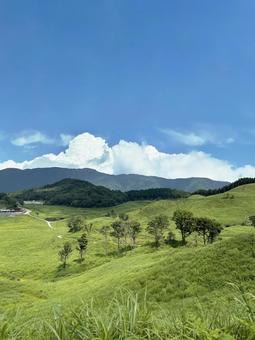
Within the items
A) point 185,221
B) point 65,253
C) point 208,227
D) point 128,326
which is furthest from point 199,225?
point 128,326

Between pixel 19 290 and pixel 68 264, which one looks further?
pixel 68 264

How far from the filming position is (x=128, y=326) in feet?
24.1

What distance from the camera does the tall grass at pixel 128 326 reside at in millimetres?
6959

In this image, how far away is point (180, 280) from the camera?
46.8 meters

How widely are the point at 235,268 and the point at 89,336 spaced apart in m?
40.7

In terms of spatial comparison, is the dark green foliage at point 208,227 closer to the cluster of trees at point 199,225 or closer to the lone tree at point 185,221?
the cluster of trees at point 199,225

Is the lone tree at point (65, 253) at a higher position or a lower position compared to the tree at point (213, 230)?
lower

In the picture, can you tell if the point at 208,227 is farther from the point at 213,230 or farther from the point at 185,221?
the point at 185,221

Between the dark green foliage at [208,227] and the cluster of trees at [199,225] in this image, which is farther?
the cluster of trees at [199,225]

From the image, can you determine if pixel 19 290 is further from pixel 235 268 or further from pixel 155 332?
pixel 155 332

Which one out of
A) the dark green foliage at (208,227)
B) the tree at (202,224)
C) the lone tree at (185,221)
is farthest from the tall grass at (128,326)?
the lone tree at (185,221)

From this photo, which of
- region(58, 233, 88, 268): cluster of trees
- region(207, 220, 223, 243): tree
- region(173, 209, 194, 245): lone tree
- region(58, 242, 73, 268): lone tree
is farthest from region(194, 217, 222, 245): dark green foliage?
region(58, 242, 73, 268): lone tree

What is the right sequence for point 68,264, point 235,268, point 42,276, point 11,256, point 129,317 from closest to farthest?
1. point 129,317
2. point 235,268
3. point 42,276
4. point 68,264
5. point 11,256

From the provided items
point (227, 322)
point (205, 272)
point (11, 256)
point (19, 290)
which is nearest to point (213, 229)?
point (11, 256)
